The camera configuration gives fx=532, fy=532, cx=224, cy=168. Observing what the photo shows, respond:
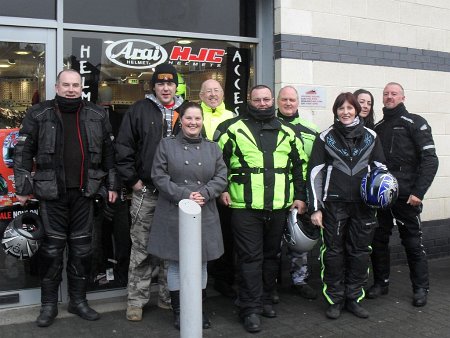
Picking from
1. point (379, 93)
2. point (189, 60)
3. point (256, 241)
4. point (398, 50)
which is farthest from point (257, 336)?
point (398, 50)

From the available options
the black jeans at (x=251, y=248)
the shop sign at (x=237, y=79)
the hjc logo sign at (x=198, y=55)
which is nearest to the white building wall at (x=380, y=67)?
the shop sign at (x=237, y=79)

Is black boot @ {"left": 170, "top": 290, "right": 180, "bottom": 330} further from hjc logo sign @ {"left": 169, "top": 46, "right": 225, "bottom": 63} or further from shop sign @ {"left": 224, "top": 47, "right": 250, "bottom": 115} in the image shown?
hjc logo sign @ {"left": 169, "top": 46, "right": 225, "bottom": 63}

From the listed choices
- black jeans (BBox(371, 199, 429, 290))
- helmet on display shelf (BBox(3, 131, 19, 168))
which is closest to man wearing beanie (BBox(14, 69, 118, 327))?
helmet on display shelf (BBox(3, 131, 19, 168))

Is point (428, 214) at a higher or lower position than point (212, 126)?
lower

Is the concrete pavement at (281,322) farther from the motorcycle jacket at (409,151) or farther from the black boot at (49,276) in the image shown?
the motorcycle jacket at (409,151)

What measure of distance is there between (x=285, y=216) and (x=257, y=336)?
1.05 metres

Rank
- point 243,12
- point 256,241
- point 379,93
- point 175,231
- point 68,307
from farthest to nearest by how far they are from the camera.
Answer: point 379,93
point 243,12
point 68,307
point 256,241
point 175,231

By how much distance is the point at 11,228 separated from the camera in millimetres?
4453

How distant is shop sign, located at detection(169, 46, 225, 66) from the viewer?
18.4 feet

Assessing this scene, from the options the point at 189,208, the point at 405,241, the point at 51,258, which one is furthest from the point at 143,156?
the point at 405,241

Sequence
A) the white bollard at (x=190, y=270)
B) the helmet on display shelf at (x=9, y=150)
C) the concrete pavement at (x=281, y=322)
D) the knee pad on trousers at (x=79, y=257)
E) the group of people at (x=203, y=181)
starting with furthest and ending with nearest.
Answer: the helmet on display shelf at (x=9, y=150), the knee pad on trousers at (x=79, y=257), the concrete pavement at (x=281, y=322), the group of people at (x=203, y=181), the white bollard at (x=190, y=270)

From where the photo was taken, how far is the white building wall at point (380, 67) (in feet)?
19.4

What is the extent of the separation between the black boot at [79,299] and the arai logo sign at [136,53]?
2147 mm

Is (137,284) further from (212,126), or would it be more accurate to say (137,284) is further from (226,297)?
(212,126)
